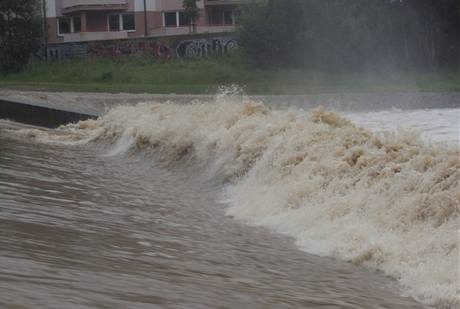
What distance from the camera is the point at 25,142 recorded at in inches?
832

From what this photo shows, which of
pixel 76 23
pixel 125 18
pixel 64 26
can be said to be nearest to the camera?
pixel 125 18

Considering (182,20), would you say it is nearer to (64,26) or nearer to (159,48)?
(64,26)

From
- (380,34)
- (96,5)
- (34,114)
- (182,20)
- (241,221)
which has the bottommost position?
(34,114)

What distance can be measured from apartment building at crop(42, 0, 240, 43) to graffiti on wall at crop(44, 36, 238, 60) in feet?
21.4

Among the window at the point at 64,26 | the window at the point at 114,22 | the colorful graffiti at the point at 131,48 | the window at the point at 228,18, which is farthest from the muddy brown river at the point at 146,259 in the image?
the window at the point at 64,26

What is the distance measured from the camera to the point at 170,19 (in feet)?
218

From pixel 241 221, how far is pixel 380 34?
132ft

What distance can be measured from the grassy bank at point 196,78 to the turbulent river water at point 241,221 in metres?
26.8

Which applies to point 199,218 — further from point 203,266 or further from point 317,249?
point 203,266

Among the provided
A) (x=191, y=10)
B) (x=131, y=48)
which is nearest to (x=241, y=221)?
(x=131, y=48)

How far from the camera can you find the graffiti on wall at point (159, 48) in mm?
56156

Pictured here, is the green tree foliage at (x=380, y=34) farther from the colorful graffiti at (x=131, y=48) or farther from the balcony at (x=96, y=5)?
the balcony at (x=96, y=5)

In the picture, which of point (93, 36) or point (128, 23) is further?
point (128, 23)

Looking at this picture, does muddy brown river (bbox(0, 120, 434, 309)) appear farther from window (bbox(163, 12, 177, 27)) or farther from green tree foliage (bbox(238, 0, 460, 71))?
window (bbox(163, 12, 177, 27))
